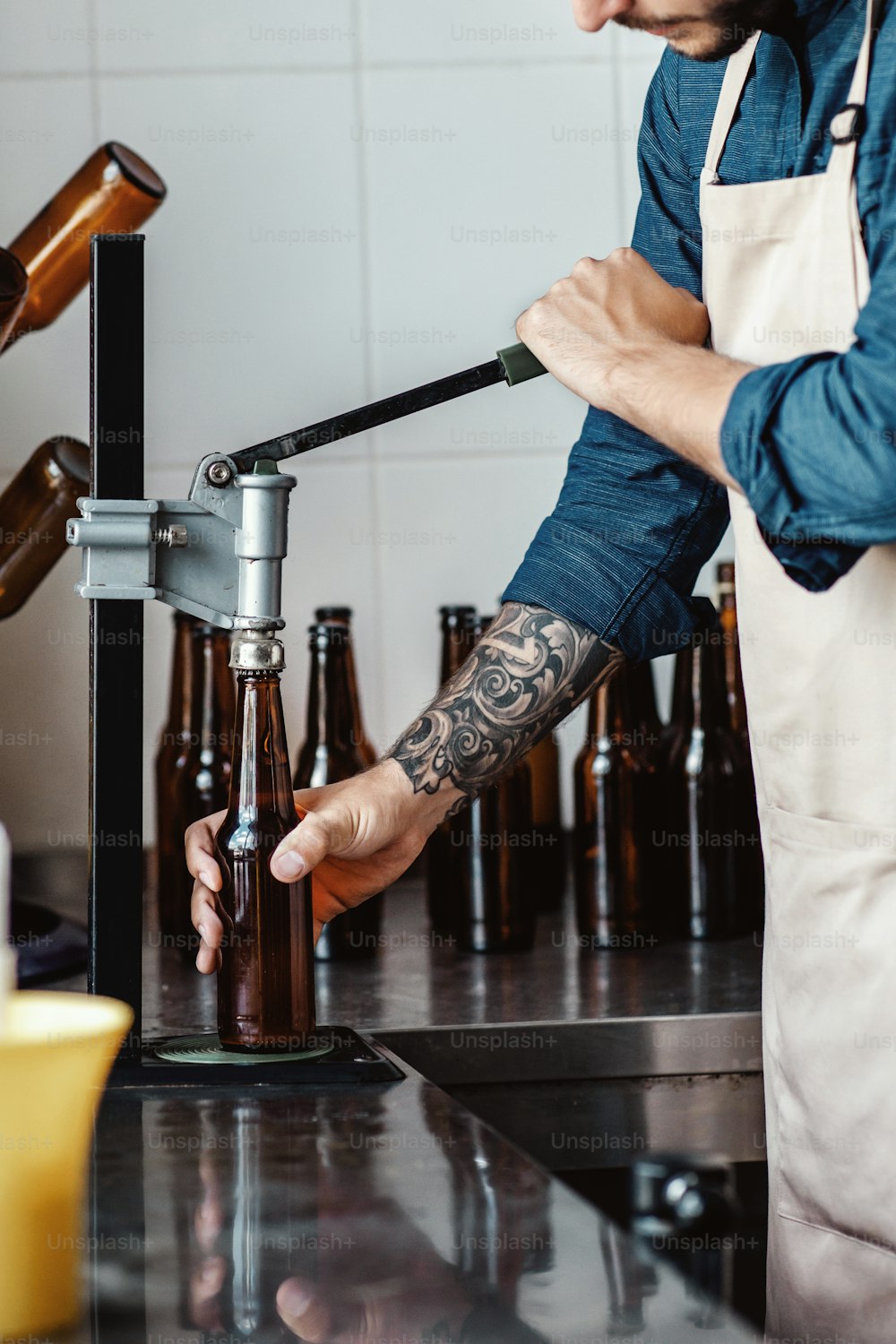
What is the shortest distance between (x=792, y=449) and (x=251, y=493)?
0.92ft

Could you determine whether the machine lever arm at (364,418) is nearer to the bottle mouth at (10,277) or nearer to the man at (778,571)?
the man at (778,571)

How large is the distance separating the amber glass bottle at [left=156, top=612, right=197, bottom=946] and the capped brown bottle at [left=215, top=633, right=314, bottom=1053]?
57 cm

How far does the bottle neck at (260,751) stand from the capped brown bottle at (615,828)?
0.59 m

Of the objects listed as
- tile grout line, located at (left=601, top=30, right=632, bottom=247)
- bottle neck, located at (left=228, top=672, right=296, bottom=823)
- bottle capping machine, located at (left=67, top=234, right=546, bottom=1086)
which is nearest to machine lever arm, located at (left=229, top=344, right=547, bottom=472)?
bottle capping machine, located at (left=67, top=234, right=546, bottom=1086)

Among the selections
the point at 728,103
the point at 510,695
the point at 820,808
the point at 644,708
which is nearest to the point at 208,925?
the point at 510,695

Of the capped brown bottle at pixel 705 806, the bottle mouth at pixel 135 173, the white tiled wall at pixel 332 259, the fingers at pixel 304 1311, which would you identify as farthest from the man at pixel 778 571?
the white tiled wall at pixel 332 259

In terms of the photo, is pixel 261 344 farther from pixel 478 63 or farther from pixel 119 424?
pixel 119 424

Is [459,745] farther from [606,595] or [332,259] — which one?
[332,259]

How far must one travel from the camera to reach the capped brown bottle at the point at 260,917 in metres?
0.82

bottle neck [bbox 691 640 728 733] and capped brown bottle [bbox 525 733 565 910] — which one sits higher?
bottle neck [bbox 691 640 728 733]

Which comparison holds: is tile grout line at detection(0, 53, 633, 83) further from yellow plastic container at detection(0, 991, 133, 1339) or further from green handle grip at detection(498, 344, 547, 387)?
yellow plastic container at detection(0, 991, 133, 1339)

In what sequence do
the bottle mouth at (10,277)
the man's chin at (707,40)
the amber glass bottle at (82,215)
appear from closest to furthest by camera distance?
1. the man's chin at (707,40)
2. the bottle mouth at (10,277)
3. the amber glass bottle at (82,215)

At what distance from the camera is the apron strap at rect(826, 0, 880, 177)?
80cm

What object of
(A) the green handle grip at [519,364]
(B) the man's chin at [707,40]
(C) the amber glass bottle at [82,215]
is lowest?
(A) the green handle grip at [519,364]
